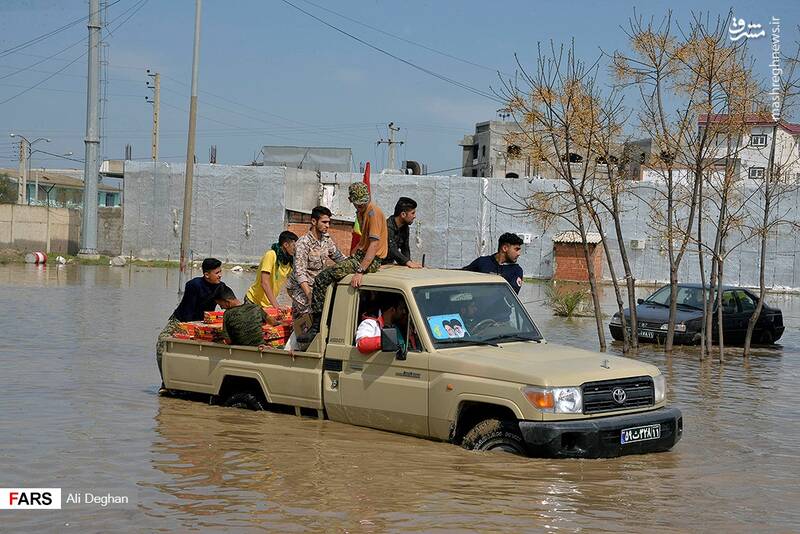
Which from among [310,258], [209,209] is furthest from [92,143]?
[310,258]

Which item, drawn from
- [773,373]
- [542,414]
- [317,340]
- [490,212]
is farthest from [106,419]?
[490,212]

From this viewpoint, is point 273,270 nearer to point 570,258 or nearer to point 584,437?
point 584,437

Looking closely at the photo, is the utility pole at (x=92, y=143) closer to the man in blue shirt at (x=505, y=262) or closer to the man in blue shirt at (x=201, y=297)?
the man in blue shirt at (x=201, y=297)

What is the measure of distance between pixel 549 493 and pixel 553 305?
72.4 ft

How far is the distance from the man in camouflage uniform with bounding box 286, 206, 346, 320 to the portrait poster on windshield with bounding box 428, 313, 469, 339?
5.13 ft

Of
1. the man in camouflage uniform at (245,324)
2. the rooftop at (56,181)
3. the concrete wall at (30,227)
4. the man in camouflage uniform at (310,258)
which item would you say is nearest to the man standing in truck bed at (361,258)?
the man in camouflage uniform at (310,258)

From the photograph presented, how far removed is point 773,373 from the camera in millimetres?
17078

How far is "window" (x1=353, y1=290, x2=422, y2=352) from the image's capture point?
8.93m

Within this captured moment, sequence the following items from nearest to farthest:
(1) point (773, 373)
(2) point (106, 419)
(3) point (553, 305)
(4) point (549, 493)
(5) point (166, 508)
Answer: (5) point (166, 508), (4) point (549, 493), (2) point (106, 419), (1) point (773, 373), (3) point (553, 305)

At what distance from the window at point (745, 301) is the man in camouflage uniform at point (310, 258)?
47.6ft

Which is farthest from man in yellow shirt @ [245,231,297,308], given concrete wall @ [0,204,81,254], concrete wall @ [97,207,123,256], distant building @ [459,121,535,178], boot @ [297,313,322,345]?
distant building @ [459,121,535,178]

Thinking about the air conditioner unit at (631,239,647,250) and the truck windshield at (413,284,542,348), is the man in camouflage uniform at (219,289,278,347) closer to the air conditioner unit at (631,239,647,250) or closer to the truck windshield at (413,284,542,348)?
the truck windshield at (413,284,542,348)

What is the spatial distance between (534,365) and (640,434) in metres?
1.02

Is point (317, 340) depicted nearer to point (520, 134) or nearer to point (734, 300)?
point (520, 134)
